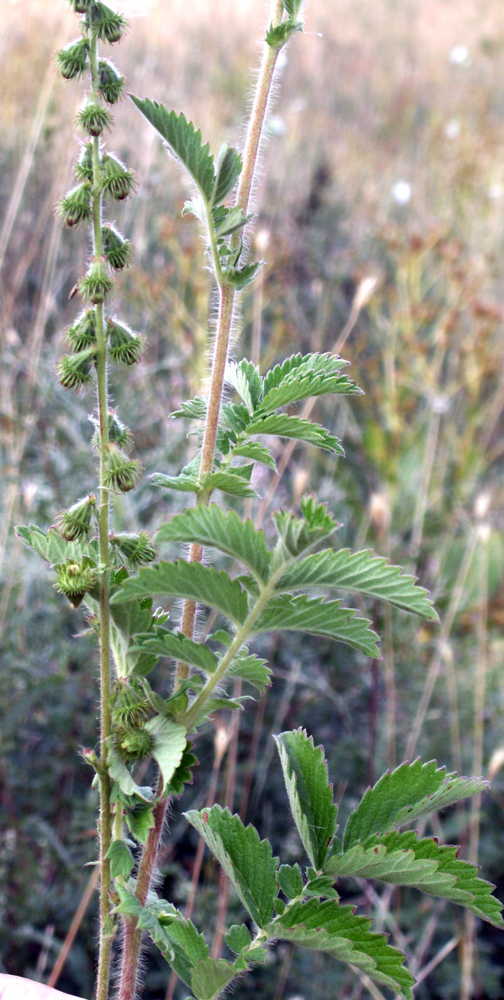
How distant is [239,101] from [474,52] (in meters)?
3.92

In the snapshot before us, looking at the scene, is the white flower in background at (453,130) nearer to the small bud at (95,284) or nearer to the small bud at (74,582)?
the small bud at (95,284)

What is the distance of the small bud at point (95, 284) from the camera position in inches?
22.7

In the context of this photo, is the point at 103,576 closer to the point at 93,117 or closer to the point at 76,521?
the point at 76,521

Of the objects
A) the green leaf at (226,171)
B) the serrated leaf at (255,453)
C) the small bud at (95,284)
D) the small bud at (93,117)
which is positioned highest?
the small bud at (93,117)

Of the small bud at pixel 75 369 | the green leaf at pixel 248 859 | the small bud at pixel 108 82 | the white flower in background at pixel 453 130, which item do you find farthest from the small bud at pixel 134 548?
the white flower in background at pixel 453 130

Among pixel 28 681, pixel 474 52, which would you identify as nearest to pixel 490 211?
pixel 28 681

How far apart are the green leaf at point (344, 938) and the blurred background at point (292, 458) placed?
62 centimetres

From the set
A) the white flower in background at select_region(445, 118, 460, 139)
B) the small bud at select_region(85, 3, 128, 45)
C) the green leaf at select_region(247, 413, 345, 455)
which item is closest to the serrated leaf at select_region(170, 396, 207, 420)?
the green leaf at select_region(247, 413, 345, 455)

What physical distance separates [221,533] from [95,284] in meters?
0.21

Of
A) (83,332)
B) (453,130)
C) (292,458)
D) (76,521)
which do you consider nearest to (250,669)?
(76,521)

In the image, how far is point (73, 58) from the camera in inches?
22.7

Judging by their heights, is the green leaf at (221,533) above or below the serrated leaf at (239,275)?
below

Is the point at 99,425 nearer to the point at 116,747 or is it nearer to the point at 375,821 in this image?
the point at 116,747

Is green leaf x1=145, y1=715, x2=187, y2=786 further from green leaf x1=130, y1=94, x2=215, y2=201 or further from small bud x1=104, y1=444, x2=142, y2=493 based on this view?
green leaf x1=130, y1=94, x2=215, y2=201
